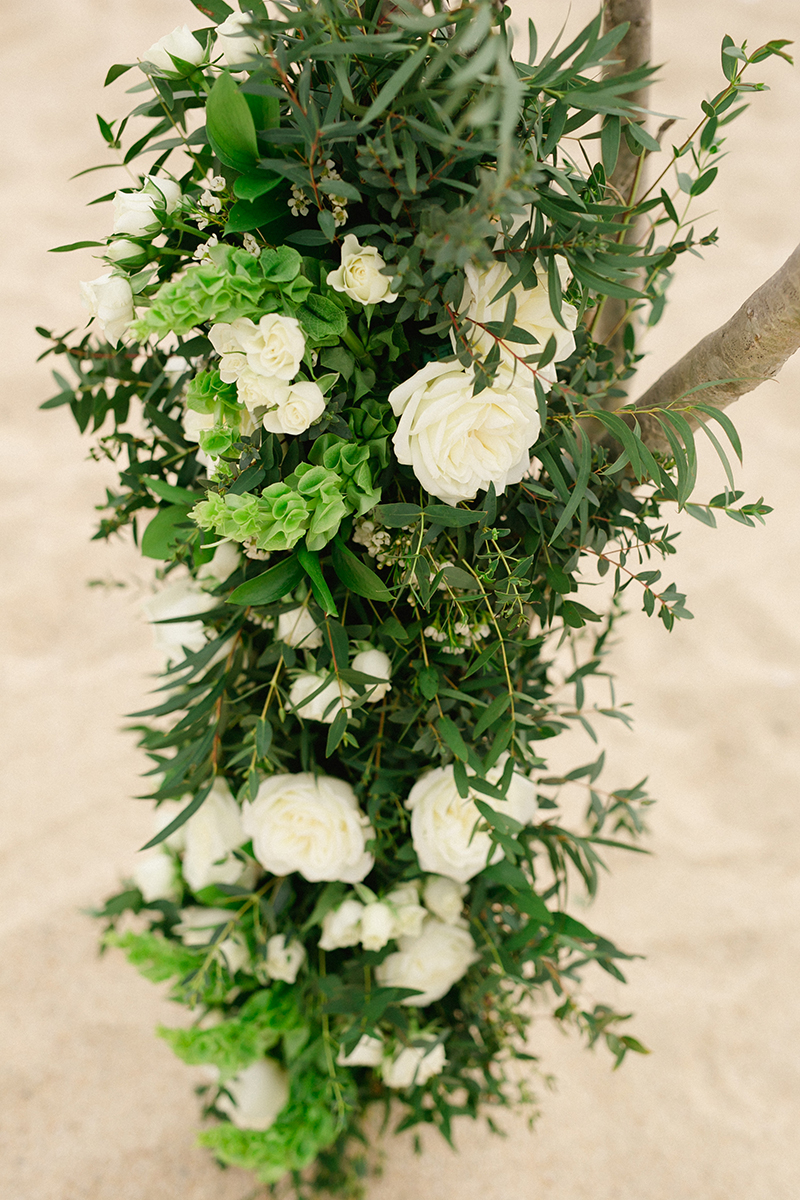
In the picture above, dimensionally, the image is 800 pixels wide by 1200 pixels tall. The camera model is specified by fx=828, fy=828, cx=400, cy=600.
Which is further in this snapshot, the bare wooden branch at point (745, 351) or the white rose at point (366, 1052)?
the white rose at point (366, 1052)

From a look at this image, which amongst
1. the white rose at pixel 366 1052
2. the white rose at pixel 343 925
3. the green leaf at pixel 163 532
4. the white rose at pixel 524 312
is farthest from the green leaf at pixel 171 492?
the white rose at pixel 366 1052

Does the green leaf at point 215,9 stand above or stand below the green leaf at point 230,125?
above

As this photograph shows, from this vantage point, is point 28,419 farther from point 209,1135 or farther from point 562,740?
point 209,1135

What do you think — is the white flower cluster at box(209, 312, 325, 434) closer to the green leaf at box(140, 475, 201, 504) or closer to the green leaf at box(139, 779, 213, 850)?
the green leaf at box(140, 475, 201, 504)

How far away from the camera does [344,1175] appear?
919mm

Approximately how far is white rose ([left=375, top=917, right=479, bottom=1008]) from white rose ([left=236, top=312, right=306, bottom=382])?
19.6 inches

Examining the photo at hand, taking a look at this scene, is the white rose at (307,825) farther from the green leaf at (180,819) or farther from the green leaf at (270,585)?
the green leaf at (270,585)

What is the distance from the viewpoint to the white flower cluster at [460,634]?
0.53 metres

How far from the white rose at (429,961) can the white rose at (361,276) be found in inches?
20.6

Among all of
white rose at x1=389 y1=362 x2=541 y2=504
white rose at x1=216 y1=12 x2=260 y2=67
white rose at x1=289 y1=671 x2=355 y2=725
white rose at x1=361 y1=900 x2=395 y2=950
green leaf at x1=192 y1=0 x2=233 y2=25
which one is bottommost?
white rose at x1=361 y1=900 x2=395 y2=950

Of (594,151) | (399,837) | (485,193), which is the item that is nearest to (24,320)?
(594,151)

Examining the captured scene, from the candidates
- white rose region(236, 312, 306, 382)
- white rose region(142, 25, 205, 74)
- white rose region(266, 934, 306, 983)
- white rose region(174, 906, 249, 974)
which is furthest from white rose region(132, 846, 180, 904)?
white rose region(142, 25, 205, 74)

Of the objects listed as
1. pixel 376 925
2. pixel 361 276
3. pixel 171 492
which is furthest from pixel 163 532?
pixel 376 925

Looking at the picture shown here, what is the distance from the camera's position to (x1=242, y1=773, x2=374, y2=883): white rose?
0.62 meters
